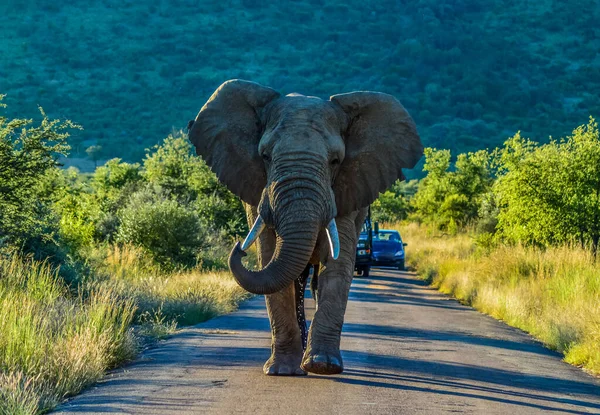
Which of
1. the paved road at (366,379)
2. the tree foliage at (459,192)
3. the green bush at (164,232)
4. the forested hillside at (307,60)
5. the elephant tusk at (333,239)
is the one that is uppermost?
the forested hillside at (307,60)

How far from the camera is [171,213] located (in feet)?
82.9

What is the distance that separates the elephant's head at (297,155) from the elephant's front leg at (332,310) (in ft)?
1.10

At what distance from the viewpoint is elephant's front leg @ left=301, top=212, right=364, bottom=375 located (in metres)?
9.55

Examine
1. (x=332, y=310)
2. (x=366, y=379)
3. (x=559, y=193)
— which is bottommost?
(x=366, y=379)

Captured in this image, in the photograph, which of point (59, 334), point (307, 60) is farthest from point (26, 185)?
point (307, 60)

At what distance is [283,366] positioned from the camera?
33.4 ft

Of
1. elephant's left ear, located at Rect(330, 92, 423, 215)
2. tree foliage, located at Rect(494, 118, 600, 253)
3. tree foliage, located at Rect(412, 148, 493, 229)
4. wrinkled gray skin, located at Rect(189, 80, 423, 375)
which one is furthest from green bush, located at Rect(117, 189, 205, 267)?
tree foliage, located at Rect(412, 148, 493, 229)

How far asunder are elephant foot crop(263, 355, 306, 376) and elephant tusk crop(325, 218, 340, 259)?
1.15 metres

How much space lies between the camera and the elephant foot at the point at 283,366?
33.3 feet

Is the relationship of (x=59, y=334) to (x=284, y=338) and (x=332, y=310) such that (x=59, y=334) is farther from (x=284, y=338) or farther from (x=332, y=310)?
(x=332, y=310)

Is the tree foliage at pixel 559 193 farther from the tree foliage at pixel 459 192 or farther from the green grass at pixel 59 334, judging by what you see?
the tree foliage at pixel 459 192

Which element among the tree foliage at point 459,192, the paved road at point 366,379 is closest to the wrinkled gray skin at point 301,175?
the paved road at point 366,379

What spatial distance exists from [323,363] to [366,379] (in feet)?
2.30

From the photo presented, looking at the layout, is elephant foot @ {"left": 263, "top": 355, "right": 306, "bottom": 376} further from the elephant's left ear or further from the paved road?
the elephant's left ear
